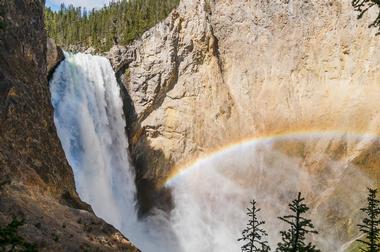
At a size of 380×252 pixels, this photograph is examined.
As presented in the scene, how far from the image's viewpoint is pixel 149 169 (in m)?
45.5

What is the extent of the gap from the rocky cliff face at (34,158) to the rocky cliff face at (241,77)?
15536mm

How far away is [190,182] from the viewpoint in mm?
45406

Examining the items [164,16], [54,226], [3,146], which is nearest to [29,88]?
[3,146]

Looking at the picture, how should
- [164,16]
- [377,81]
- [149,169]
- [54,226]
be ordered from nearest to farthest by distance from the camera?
[54,226], [377,81], [149,169], [164,16]

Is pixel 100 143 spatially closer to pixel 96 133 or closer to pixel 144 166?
pixel 96 133

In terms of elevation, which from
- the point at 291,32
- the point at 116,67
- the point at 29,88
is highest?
the point at 291,32

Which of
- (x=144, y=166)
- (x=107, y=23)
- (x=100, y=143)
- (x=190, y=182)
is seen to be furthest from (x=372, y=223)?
(x=107, y=23)

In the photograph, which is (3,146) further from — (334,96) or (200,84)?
(334,96)

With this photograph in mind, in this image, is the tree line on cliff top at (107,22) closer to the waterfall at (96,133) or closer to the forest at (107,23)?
the forest at (107,23)

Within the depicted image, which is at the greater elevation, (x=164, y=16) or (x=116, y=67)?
(x=164, y=16)

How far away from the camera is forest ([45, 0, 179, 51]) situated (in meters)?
51.1

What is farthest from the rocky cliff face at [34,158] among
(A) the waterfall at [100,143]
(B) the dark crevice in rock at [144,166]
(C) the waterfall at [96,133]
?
(B) the dark crevice in rock at [144,166]

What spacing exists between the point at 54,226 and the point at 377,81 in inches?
1273

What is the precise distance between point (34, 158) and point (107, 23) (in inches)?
1379
